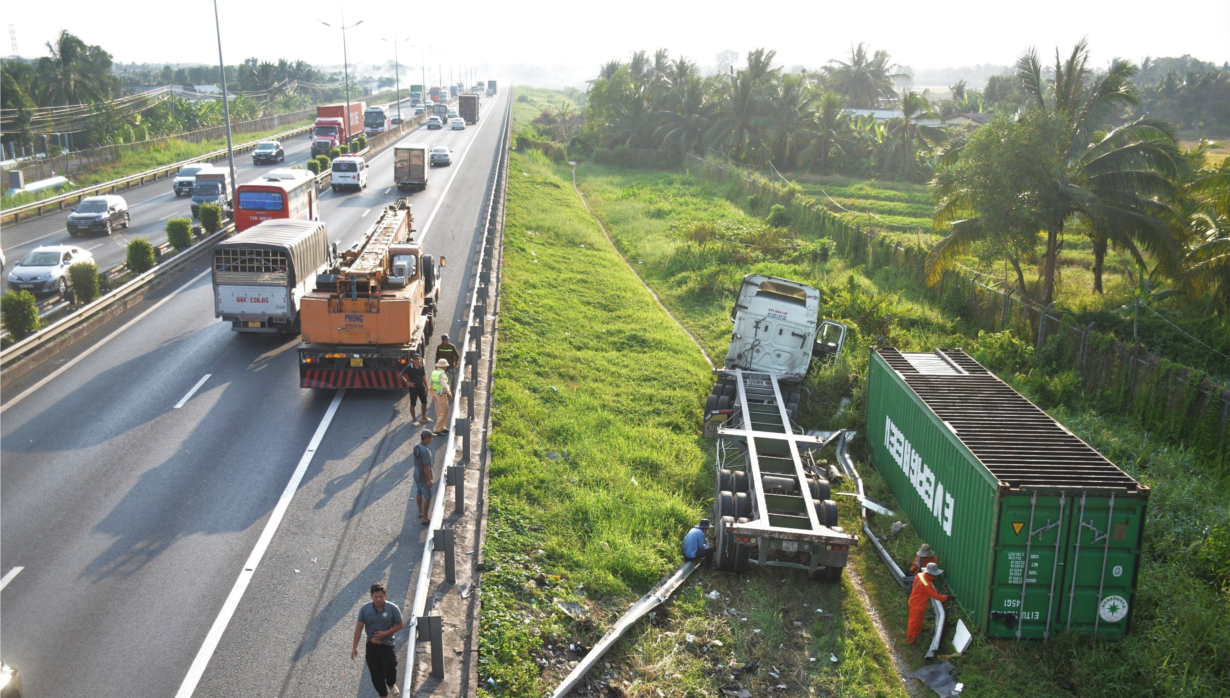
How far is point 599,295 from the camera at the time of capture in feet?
94.9

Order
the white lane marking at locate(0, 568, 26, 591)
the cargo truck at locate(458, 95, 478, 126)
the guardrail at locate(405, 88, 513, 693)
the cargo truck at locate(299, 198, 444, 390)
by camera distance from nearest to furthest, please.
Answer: the guardrail at locate(405, 88, 513, 693) → the white lane marking at locate(0, 568, 26, 591) → the cargo truck at locate(299, 198, 444, 390) → the cargo truck at locate(458, 95, 478, 126)

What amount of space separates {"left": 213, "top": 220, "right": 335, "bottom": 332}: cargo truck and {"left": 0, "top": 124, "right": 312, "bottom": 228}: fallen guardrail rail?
23558 mm

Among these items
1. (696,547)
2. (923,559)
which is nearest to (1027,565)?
(923,559)

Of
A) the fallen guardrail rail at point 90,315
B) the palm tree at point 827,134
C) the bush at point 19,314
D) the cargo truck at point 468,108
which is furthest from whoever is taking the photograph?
the cargo truck at point 468,108

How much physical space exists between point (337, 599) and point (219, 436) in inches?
250

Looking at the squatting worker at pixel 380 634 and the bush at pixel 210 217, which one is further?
the bush at pixel 210 217

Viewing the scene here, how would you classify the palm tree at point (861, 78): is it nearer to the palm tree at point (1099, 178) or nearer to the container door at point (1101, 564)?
the palm tree at point (1099, 178)

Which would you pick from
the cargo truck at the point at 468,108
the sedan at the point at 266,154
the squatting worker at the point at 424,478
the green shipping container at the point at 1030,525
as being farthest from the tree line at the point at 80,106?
the green shipping container at the point at 1030,525

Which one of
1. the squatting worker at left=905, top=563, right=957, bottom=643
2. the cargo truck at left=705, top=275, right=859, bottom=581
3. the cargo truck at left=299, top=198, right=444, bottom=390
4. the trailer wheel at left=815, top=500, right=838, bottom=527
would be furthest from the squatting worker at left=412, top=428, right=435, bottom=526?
the squatting worker at left=905, top=563, right=957, bottom=643

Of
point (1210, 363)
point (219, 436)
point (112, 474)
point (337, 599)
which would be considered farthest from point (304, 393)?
point (1210, 363)

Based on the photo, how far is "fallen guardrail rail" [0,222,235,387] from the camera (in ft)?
61.2

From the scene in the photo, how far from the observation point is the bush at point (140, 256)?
26906 millimetres

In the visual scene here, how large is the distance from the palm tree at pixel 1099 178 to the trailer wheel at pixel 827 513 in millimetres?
13028

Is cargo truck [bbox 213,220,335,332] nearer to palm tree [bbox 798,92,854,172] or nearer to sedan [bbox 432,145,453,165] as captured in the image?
sedan [bbox 432,145,453,165]
